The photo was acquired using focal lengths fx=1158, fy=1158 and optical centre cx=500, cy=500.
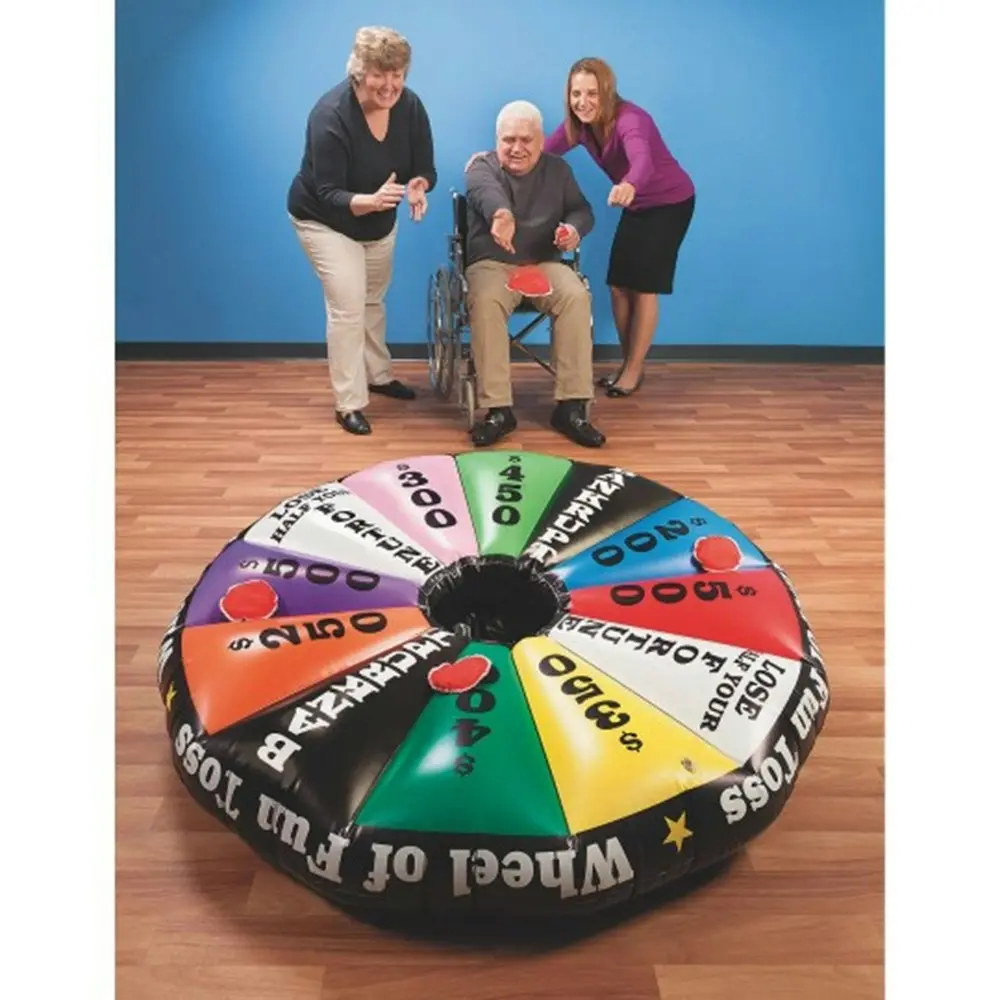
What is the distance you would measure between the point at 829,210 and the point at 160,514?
353cm

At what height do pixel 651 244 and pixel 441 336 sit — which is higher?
pixel 651 244

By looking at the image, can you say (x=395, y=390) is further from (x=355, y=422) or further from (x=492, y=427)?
(x=492, y=427)

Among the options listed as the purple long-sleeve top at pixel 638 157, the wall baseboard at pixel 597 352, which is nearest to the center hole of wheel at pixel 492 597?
the purple long-sleeve top at pixel 638 157

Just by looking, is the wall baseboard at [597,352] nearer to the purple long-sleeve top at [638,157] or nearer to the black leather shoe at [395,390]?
the black leather shoe at [395,390]

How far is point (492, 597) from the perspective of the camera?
2326 millimetres

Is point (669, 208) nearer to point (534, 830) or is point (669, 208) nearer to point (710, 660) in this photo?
point (710, 660)

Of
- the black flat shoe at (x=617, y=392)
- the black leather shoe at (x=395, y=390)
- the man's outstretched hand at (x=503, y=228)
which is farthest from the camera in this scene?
the black flat shoe at (x=617, y=392)

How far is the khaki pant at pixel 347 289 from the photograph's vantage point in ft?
13.8

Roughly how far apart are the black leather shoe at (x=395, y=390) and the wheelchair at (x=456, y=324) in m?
0.13

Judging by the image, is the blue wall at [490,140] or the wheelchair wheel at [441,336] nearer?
the wheelchair wheel at [441,336]

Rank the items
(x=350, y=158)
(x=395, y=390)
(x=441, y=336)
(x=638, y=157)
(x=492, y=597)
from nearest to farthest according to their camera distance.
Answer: (x=492, y=597), (x=350, y=158), (x=638, y=157), (x=441, y=336), (x=395, y=390)

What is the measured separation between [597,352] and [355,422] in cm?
164

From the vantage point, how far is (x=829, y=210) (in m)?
5.47

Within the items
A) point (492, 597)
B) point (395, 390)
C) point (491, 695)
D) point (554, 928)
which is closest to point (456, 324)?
point (395, 390)
